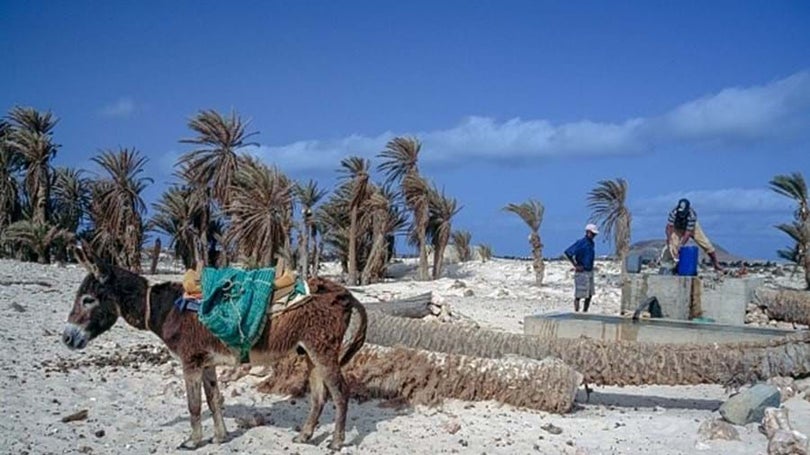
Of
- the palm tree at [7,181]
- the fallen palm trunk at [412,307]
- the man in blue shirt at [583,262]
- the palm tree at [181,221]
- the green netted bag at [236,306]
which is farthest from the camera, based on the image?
the palm tree at [7,181]

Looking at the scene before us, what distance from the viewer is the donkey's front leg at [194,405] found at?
6.63 m

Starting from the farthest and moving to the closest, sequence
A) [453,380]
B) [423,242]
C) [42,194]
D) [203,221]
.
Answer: [423,242]
[42,194]
[203,221]
[453,380]

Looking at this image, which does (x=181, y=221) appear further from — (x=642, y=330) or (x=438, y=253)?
(x=642, y=330)

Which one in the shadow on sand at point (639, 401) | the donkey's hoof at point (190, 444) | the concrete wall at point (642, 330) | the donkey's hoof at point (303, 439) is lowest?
the donkey's hoof at point (190, 444)

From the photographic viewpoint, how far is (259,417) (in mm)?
7469

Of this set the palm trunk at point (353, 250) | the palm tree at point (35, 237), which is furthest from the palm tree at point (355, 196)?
the palm tree at point (35, 237)

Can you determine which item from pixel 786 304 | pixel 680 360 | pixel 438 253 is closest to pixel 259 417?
pixel 680 360

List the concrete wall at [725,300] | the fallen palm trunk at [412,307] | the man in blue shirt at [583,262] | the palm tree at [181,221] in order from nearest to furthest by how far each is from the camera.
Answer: the concrete wall at [725,300] < the fallen palm trunk at [412,307] < the man in blue shirt at [583,262] < the palm tree at [181,221]

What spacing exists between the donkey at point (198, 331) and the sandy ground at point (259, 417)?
0.39 metres

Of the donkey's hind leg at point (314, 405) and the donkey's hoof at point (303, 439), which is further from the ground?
the donkey's hind leg at point (314, 405)

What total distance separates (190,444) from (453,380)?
9.45ft

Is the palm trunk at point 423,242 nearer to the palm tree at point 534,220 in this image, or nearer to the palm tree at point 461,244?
the palm tree at point 534,220

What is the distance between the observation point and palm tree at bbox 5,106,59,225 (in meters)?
24.9

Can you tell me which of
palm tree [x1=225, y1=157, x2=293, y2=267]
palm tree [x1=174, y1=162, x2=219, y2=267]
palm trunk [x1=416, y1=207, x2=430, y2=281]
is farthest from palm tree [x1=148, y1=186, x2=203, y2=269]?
palm trunk [x1=416, y1=207, x2=430, y2=281]
